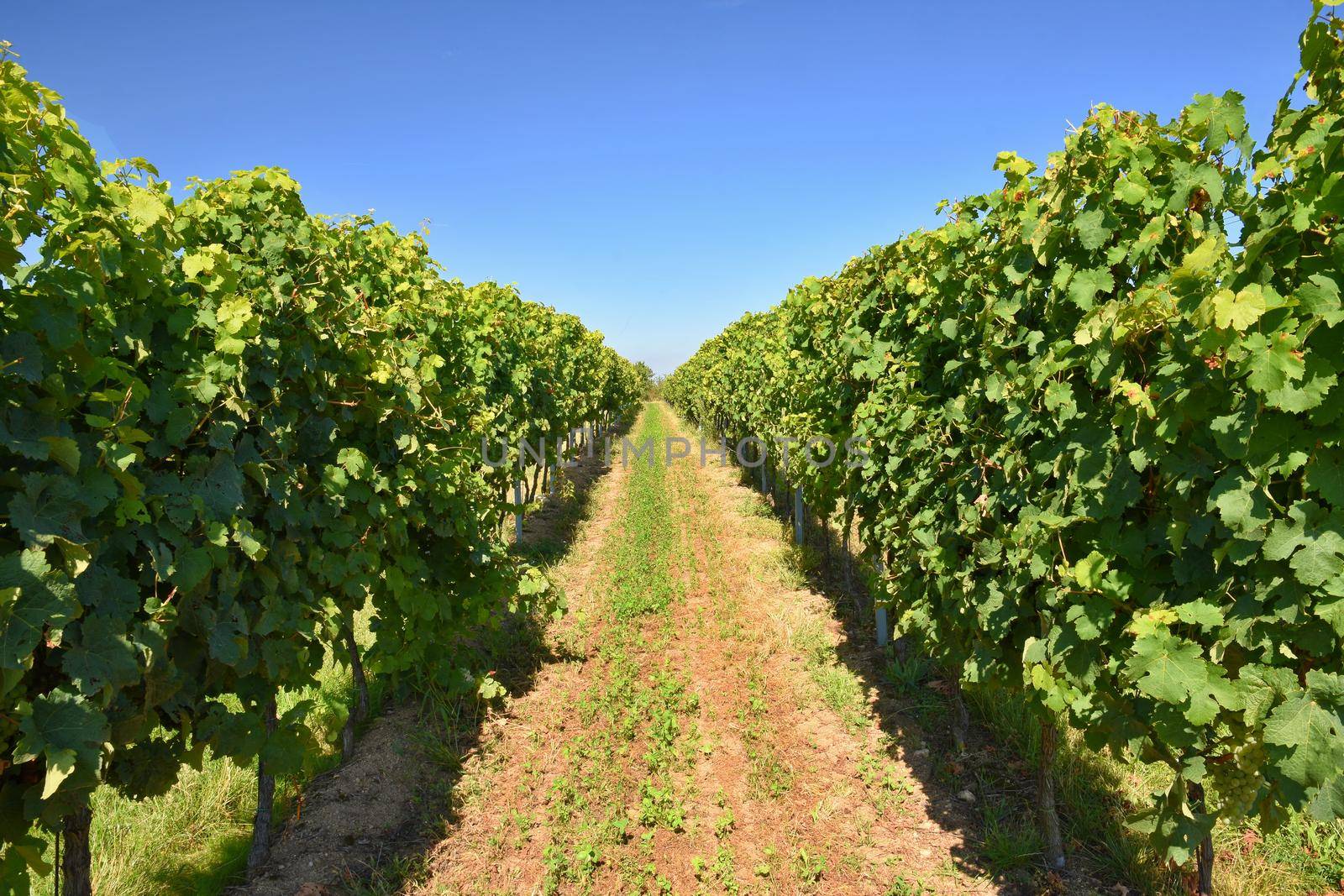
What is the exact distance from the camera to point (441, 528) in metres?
5.03

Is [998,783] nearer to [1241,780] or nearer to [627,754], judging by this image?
[1241,780]

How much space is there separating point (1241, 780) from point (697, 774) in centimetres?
337

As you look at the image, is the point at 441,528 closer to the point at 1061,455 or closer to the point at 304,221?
the point at 304,221

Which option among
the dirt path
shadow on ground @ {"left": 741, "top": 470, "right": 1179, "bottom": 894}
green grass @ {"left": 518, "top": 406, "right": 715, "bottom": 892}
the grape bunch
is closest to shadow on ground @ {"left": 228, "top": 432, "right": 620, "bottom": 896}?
the dirt path

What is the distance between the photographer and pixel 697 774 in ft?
16.1

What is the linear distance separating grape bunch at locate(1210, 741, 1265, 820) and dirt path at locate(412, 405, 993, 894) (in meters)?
1.90

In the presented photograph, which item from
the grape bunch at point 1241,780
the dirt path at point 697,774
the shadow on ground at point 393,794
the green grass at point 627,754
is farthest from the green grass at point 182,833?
the grape bunch at point 1241,780

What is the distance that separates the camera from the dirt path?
13.0 feet

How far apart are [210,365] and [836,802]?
4.52 metres

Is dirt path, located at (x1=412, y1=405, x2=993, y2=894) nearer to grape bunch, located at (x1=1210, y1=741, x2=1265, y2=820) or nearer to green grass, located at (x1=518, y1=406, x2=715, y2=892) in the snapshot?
green grass, located at (x1=518, y1=406, x2=715, y2=892)

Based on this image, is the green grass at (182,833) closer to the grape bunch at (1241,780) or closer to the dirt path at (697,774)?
the dirt path at (697,774)

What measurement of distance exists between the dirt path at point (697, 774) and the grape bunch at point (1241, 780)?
1.90 meters

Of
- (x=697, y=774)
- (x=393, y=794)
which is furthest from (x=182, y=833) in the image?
(x=697, y=774)

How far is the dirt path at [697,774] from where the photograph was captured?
3.98 m
